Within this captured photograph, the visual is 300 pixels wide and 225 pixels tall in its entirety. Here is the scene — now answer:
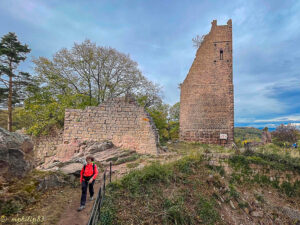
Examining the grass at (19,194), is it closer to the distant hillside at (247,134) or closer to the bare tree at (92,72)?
the bare tree at (92,72)

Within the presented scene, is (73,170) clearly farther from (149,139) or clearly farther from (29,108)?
(29,108)

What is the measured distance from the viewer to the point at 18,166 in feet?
12.2

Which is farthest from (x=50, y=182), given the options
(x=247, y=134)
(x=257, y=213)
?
(x=247, y=134)

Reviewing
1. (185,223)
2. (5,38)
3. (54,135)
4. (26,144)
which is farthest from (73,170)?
(5,38)

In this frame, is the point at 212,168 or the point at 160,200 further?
the point at 212,168

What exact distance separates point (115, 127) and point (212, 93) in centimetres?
996

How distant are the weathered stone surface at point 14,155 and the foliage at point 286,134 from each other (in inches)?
855

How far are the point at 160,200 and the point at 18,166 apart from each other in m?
4.13

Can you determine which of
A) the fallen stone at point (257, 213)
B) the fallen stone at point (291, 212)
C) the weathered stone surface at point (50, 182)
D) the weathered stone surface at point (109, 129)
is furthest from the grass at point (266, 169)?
the weathered stone surface at point (50, 182)

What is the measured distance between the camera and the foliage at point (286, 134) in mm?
17458

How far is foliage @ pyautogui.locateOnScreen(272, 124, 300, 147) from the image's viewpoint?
1746cm

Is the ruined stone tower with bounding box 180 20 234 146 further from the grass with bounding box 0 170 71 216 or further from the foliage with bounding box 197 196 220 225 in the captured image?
the grass with bounding box 0 170 71 216

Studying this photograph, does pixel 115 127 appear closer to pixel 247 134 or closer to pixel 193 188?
pixel 193 188

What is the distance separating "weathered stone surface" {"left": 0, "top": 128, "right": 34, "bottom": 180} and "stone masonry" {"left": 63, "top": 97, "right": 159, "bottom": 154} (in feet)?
17.8
